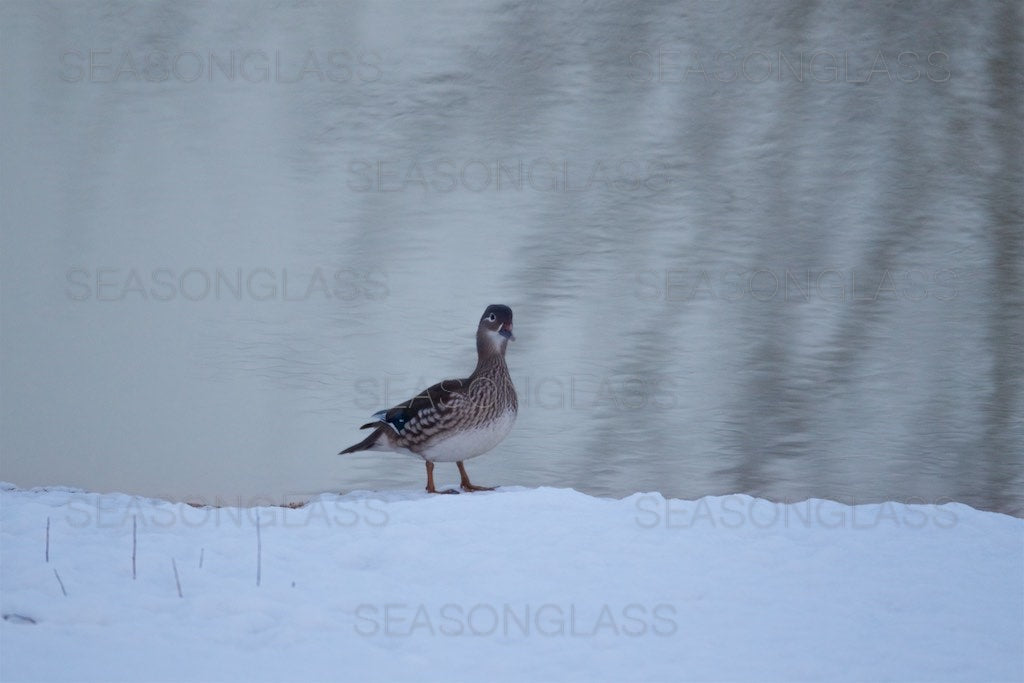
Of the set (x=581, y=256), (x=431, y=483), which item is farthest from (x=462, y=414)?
(x=581, y=256)

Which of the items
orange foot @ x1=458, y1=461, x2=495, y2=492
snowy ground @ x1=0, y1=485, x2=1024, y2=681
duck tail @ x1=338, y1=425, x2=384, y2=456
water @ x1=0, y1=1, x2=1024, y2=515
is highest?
water @ x1=0, y1=1, x2=1024, y2=515

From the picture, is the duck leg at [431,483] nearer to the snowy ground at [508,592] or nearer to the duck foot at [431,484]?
the duck foot at [431,484]

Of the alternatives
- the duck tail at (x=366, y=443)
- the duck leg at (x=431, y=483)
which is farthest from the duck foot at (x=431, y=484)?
the duck tail at (x=366, y=443)

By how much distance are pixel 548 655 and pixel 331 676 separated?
359 millimetres

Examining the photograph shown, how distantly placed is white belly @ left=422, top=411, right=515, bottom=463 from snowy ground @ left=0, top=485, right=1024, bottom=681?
22 cm

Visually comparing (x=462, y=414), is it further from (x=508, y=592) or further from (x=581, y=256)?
(x=508, y=592)

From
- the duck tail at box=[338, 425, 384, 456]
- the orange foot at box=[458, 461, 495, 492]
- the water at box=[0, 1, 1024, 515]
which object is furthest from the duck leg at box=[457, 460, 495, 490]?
the duck tail at box=[338, 425, 384, 456]

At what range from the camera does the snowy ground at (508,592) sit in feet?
4.94

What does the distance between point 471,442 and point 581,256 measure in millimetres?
577

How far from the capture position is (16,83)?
2.55 metres

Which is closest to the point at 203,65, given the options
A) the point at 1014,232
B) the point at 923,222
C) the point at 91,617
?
the point at 91,617

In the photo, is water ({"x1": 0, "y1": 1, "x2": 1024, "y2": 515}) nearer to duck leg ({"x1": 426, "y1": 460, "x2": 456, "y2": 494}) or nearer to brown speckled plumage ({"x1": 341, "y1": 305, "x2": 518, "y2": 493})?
brown speckled plumage ({"x1": 341, "y1": 305, "x2": 518, "y2": 493})

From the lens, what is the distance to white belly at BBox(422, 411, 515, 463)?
7.79 ft

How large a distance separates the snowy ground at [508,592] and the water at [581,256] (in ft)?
0.82
